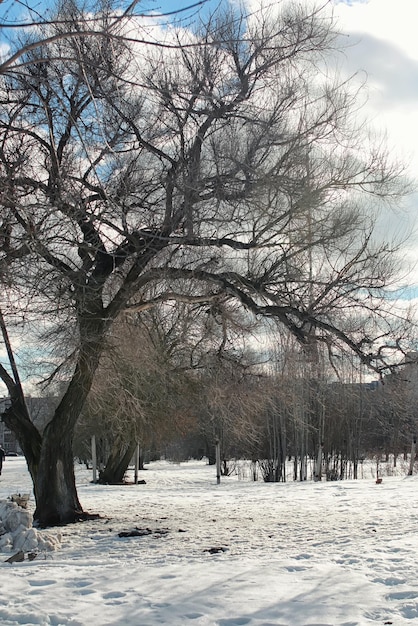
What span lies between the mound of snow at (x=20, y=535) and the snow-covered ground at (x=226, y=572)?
0.23m

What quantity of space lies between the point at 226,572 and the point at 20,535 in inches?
129

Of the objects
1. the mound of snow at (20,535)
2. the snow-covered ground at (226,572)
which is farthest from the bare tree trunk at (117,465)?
the mound of snow at (20,535)

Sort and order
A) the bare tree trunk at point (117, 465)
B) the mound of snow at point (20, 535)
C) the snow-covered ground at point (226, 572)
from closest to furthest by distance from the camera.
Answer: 1. the snow-covered ground at point (226, 572)
2. the mound of snow at point (20, 535)
3. the bare tree trunk at point (117, 465)

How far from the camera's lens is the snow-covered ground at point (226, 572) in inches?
201

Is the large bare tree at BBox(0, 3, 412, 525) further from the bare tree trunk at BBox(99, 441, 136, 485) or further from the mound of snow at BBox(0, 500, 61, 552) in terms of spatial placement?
the bare tree trunk at BBox(99, 441, 136, 485)

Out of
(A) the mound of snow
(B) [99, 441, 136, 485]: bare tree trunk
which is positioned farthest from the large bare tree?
(B) [99, 441, 136, 485]: bare tree trunk

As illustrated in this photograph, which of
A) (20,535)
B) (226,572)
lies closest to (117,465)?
(20,535)

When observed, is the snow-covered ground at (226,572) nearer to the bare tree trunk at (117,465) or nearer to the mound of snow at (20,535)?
the mound of snow at (20,535)

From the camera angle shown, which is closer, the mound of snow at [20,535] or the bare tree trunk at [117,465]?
the mound of snow at [20,535]

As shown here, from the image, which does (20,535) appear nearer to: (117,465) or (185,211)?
(185,211)

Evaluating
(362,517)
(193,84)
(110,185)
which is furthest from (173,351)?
(193,84)

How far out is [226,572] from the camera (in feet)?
21.7

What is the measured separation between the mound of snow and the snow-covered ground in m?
0.23

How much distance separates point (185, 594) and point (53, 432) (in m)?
6.12
